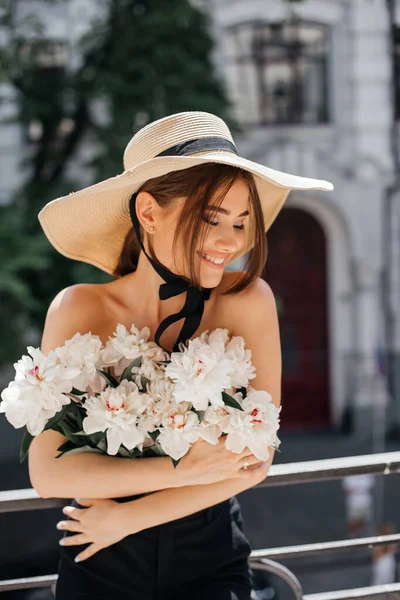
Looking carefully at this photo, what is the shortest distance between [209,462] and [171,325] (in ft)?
1.34

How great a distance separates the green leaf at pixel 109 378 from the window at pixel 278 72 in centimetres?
1021

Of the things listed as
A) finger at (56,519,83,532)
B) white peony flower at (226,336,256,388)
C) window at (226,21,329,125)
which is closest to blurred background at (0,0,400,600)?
window at (226,21,329,125)

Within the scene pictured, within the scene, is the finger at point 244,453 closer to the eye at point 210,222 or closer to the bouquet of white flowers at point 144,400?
the bouquet of white flowers at point 144,400

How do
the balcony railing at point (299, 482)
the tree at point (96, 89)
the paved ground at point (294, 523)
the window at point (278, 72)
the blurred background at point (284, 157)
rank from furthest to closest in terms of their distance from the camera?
1. the window at point (278, 72)
2. the blurred background at point (284, 157)
3. the tree at point (96, 89)
4. the paved ground at point (294, 523)
5. the balcony railing at point (299, 482)

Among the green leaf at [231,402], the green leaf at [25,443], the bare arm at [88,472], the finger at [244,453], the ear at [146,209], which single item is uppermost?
the ear at [146,209]

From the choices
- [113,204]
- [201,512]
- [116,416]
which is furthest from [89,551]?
[113,204]

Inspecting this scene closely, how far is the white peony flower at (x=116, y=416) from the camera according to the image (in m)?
1.66

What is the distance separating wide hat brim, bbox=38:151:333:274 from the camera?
1.71 meters

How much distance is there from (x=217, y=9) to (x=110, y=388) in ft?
35.5

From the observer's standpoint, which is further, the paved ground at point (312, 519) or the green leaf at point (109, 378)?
the paved ground at point (312, 519)

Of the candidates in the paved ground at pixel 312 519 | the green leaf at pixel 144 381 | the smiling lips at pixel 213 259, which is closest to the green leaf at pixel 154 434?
the green leaf at pixel 144 381

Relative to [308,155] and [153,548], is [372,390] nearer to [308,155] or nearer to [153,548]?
[308,155]

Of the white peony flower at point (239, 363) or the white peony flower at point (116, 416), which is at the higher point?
the white peony flower at point (239, 363)

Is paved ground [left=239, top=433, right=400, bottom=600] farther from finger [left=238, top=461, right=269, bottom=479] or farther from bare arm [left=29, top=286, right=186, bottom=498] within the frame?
bare arm [left=29, top=286, right=186, bottom=498]
